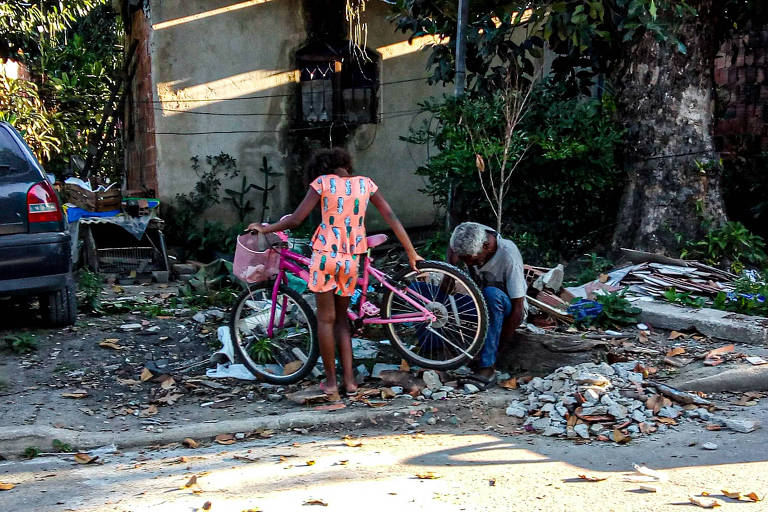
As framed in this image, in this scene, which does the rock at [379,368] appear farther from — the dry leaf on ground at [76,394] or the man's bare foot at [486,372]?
the dry leaf on ground at [76,394]

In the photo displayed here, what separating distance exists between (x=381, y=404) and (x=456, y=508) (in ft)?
5.50

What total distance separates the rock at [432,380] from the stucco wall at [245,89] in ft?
23.2

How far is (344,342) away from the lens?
17.8 feet

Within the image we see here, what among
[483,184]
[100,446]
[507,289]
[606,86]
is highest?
[606,86]

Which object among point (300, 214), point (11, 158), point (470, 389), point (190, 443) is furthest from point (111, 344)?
point (470, 389)

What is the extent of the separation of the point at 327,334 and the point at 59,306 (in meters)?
2.80

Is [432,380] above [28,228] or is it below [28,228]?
below

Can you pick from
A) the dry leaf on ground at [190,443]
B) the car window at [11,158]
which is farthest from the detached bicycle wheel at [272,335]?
the car window at [11,158]

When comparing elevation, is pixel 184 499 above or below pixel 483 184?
Result: below

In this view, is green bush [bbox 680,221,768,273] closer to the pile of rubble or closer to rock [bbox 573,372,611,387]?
the pile of rubble

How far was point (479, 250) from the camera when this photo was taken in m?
5.47

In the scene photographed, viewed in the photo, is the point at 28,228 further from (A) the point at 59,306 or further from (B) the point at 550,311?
(B) the point at 550,311

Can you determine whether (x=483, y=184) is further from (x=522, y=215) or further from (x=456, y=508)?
(x=456, y=508)

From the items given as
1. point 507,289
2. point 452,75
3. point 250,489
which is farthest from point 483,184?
point 250,489
